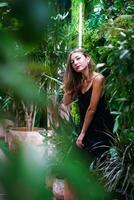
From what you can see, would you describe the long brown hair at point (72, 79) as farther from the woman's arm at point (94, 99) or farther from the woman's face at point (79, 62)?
the woman's arm at point (94, 99)

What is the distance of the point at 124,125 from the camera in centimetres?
229

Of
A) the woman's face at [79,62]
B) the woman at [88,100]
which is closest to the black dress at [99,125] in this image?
the woman at [88,100]

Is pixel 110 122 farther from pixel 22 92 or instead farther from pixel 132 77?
pixel 22 92

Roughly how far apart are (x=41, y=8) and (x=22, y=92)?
0.19ft

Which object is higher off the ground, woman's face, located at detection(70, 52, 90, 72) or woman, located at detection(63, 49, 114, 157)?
woman's face, located at detection(70, 52, 90, 72)

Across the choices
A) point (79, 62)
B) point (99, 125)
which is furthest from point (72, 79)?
point (99, 125)

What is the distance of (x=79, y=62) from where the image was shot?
111 inches

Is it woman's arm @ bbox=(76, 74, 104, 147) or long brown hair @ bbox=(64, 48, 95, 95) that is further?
long brown hair @ bbox=(64, 48, 95, 95)

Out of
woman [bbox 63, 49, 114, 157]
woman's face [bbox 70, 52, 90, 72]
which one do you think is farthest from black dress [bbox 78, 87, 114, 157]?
woman's face [bbox 70, 52, 90, 72]

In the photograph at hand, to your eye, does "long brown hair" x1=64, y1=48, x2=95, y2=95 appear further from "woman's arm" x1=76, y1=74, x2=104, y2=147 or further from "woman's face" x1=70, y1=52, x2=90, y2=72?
"woman's arm" x1=76, y1=74, x2=104, y2=147

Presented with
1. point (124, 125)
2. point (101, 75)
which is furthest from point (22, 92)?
point (101, 75)

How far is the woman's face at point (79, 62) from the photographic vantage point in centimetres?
281

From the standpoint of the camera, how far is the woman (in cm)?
279

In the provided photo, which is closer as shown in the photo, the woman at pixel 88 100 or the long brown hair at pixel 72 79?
the woman at pixel 88 100
